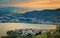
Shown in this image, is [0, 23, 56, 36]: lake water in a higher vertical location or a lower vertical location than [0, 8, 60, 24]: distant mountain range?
lower

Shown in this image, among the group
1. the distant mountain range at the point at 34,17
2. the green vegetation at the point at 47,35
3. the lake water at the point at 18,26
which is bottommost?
the green vegetation at the point at 47,35

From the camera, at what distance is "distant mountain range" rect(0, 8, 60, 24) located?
1.61 metres

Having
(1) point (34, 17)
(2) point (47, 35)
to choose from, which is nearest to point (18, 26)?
(1) point (34, 17)

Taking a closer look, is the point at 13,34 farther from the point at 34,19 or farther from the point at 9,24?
the point at 34,19

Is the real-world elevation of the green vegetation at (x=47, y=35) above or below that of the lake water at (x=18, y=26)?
below

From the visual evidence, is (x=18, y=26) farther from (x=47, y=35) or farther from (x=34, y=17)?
(x=47, y=35)

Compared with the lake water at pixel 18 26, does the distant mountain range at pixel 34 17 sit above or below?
above

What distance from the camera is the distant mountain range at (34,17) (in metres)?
1.61

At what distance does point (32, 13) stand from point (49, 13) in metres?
0.19

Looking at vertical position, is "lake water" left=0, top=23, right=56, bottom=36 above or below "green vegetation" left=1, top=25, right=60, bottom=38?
above

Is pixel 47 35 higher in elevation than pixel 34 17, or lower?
lower

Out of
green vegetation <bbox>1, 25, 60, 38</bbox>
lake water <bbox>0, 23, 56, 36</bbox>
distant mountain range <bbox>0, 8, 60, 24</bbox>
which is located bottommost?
green vegetation <bbox>1, 25, 60, 38</bbox>

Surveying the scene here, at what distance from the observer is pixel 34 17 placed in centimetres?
163

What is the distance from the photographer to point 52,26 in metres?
1.60
